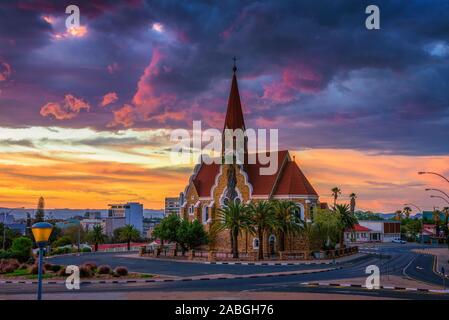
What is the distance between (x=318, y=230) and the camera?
65.2m

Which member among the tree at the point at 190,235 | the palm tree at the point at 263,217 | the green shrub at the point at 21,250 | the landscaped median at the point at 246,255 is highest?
the palm tree at the point at 263,217

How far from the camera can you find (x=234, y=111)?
71625 mm

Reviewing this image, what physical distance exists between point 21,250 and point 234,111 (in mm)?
33365

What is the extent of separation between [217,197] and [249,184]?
5975 mm

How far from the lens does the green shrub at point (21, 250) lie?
54.9 m

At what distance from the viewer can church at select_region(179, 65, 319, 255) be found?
66.9 m

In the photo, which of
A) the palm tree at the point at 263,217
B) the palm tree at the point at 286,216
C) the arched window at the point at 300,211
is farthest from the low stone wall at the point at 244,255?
the arched window at the point at 300,211

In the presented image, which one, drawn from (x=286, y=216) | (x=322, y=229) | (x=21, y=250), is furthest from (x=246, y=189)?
(x=21, y=250)

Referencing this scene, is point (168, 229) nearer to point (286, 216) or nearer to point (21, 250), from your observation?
point (286, 216)

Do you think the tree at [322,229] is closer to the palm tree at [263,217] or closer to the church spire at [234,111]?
the palm tree at [263,217]

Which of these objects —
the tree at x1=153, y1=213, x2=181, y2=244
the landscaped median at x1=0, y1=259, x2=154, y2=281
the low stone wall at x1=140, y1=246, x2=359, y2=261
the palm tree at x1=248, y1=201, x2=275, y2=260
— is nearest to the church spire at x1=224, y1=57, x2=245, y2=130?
the palm tree at x1=248, y1=201, x2=275, y2=260

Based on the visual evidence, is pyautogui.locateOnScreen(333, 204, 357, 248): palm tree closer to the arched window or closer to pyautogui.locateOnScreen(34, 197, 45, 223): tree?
the arched window

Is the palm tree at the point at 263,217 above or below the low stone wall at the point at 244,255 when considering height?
above
